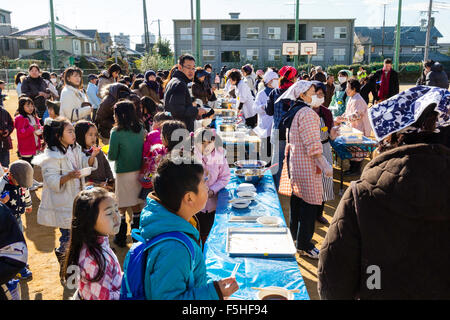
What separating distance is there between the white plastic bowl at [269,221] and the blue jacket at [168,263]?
1.46 meters

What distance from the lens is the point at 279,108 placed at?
5297 millimetres

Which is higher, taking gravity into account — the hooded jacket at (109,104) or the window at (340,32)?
the window at (340,32)

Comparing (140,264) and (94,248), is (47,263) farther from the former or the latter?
(140,264)

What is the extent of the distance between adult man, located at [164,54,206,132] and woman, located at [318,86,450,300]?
3.70 metres

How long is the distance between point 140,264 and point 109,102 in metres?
4.64

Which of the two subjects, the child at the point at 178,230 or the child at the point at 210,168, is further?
the child at the point at 210,168

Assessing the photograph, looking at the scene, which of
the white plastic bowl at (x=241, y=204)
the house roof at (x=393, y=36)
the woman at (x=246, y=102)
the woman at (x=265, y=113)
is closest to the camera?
the white plastic bowl at (x=241, y=204)

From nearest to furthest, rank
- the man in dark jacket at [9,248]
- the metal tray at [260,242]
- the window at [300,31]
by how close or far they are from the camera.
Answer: the man in dark jacket at [9,248] < the metal tray at [260,242] < the window at [300,31]

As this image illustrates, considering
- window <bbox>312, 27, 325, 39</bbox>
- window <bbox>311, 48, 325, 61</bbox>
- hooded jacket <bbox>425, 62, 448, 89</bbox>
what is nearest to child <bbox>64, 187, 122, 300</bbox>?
hooded jacket <bbox>425, 62, 448, 89</bbox>

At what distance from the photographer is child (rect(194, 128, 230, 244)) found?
12.6ft

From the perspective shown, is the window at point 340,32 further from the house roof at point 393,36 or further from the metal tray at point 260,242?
the metal tray at point 260,242

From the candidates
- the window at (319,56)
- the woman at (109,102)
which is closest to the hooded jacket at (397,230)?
the woman at (109,102)

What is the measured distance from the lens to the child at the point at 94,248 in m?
1.98
